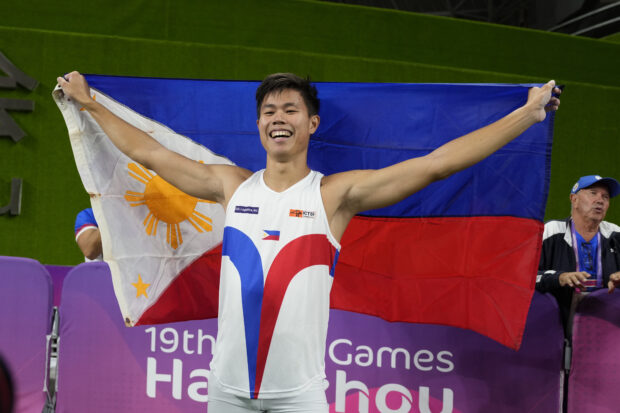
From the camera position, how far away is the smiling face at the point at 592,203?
401 cm

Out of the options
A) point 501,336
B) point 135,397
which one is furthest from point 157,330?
point 501,336

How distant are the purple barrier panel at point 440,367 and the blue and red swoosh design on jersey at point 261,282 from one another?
3.79 feet

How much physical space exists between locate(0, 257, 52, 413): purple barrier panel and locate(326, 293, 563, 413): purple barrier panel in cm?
165

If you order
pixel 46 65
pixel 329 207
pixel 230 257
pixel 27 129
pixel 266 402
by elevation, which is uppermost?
pixel 46 65

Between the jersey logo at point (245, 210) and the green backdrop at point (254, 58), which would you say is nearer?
the jersey logo at point (245, 210)

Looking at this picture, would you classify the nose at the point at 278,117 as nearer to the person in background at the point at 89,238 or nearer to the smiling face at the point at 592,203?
the person in background at the point at 89,238

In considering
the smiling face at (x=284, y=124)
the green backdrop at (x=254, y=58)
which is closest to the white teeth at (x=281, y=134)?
the smiling face at (x=284, y=124)

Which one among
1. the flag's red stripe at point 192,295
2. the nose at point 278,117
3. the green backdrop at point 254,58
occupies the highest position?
the green backdrop at point 254,58

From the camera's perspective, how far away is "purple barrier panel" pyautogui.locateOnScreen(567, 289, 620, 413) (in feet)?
11.4

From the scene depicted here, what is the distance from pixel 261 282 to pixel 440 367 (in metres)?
1.50

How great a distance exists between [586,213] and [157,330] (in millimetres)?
2724

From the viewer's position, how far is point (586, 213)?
4027 mm

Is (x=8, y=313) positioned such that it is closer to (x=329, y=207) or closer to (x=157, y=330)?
(x=157, y=330)

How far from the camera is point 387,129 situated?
3.35 metres
